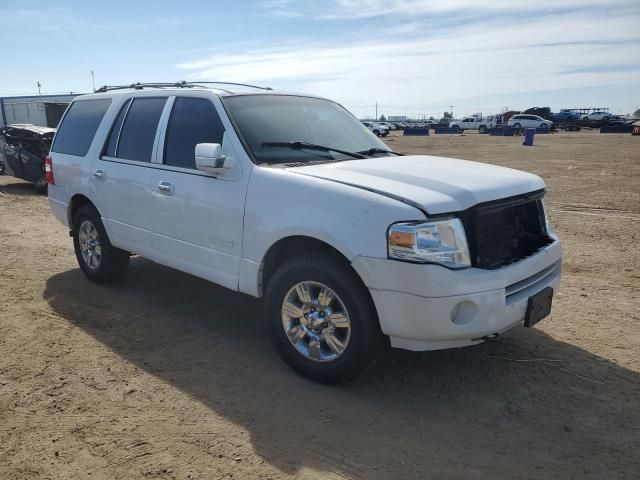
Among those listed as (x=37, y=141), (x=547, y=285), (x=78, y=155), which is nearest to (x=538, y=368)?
(x=547, y=285)

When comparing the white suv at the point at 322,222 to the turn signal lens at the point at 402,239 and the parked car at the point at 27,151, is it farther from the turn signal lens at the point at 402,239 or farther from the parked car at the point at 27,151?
the parked car at the point at 27,151

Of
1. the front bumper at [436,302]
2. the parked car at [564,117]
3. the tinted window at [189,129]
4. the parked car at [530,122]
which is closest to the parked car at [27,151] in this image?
the tinted window at [189,129]

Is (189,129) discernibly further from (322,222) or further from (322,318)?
(322,318)

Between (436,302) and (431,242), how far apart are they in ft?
1.12

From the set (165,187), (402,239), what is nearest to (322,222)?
(402,239)

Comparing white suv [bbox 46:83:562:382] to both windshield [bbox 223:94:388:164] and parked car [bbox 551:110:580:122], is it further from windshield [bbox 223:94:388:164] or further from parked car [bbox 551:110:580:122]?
parked car [bbox 551:110:580:122]

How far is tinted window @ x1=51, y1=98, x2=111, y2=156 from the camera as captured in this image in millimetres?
5613

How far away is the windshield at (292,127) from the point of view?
13.4 feet

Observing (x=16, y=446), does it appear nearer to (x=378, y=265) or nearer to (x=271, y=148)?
(x=378, y=265)

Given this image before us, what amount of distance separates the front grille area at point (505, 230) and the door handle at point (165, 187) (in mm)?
2412

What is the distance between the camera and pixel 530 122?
54625 millimetres

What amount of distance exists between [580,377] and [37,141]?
489 inches

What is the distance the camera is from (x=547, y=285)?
146 inches

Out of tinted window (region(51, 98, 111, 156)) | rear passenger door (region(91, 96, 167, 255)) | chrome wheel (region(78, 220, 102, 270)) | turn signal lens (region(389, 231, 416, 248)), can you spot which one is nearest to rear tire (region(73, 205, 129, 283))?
chrome wheel (region(78, 220, 102, 270))
